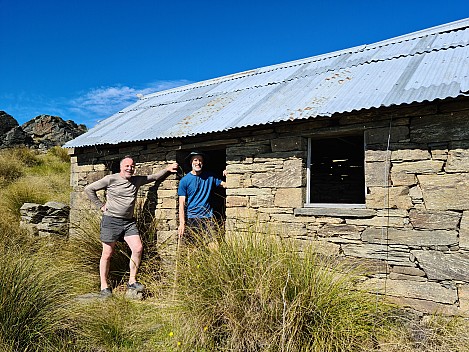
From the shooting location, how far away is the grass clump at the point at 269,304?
11.2 feet

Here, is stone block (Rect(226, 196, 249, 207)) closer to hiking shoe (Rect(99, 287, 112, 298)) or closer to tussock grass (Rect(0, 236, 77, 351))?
hiking shoe (Rect(99, 287, 112, 298))

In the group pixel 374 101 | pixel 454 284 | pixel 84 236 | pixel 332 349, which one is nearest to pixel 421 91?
pixel 374 101

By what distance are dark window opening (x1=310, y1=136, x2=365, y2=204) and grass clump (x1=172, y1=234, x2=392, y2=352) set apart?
172 inches

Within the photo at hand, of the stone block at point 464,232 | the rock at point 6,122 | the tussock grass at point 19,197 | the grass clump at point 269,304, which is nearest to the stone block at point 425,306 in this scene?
the grass clump at point 269,304

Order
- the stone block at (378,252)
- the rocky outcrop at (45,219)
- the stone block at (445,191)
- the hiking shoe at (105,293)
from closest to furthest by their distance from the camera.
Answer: the stone block at (445,191)
the stone block at (378,252)
the hiking shoe at (105,293)
the rocky outcrop at (45,219)

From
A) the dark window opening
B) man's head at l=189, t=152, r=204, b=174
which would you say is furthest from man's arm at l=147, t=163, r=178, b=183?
the dark window opening

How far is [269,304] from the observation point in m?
3.46

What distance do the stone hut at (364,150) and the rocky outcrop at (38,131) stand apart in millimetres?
16114

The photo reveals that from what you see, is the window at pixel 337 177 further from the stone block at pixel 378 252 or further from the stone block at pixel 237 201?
the stone block at pixel 378 252

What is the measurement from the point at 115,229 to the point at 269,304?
293cm

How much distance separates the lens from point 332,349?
10.9 ft

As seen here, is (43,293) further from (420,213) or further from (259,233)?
(420,213)

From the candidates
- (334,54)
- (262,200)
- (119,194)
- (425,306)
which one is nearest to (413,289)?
(425,306)

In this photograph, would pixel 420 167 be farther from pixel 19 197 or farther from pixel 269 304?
pixel 19 197
